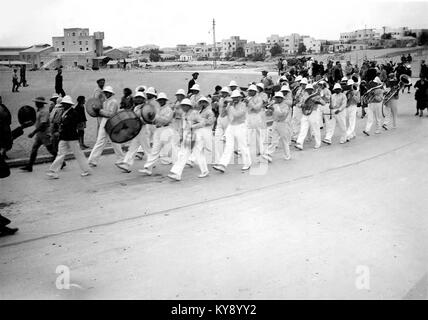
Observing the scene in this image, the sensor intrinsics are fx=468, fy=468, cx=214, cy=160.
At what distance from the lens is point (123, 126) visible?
10.1m

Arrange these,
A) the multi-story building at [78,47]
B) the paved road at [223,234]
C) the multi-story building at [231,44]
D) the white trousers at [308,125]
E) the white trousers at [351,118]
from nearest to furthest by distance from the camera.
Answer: the paved road at [223,234] → the white trousers at [308,125] → the white trousers at [351,118] → the multi-story building at [78,47] → the multi-story building at [231,44]

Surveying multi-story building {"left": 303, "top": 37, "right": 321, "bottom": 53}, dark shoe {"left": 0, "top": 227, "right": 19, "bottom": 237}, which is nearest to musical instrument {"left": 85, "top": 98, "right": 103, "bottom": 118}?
dark shoe {"left": 0, "top": 227, "right": 19, "bottom": 237}

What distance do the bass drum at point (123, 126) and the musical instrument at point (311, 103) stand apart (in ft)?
16.6

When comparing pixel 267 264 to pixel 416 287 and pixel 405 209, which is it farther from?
pixel 405 209

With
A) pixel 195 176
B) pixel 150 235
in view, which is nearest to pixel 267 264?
pixel 150 235

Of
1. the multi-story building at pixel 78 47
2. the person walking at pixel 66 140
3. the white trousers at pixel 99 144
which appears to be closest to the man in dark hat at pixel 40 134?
the person walking at pixel 66 140

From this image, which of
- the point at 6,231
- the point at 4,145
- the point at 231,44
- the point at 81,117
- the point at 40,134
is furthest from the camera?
the point at 231,44

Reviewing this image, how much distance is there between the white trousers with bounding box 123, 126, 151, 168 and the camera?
10.8 m

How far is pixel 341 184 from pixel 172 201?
3429 mm

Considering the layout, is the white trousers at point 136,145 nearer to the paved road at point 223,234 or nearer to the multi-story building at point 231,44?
the paved road at point 223,234

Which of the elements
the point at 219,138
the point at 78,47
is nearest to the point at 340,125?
the point at 219,138

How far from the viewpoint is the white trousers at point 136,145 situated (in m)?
10.8

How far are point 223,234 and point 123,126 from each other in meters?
4.38

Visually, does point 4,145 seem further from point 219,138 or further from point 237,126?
point 219,138
